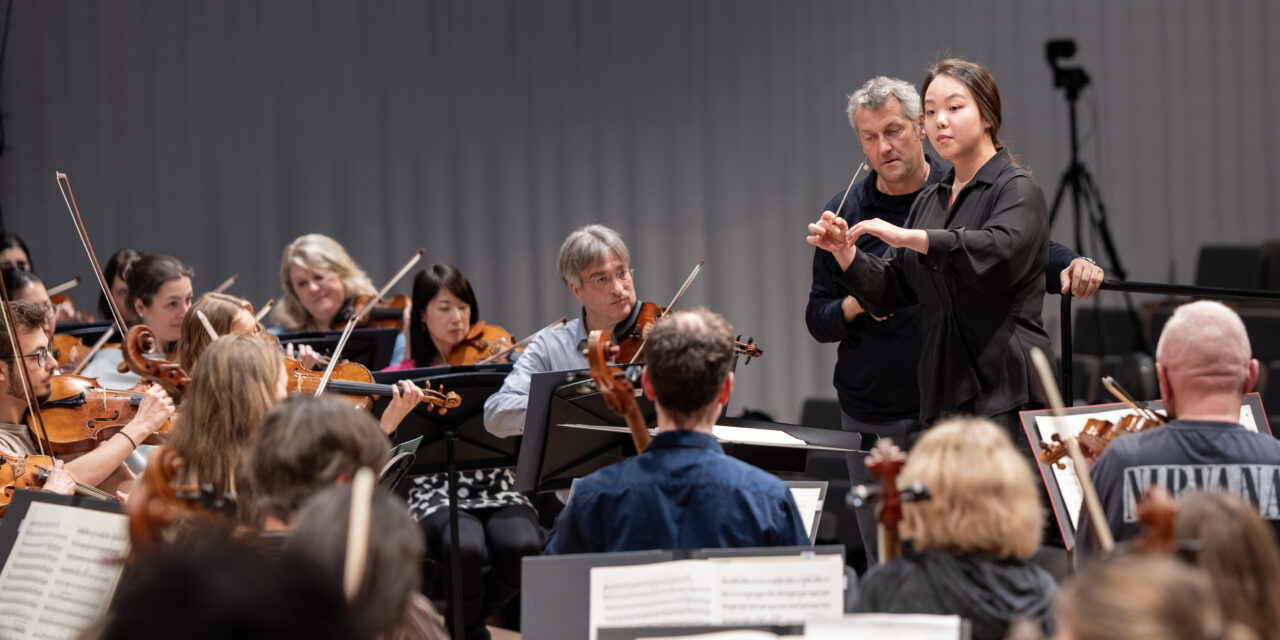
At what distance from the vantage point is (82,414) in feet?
9.55

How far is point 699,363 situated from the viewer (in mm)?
2029

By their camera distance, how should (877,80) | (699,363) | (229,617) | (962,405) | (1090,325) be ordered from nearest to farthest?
1. (229,617)
2. (699,363)
3. (962,405)
4. (877,80)
5. (1090,325)

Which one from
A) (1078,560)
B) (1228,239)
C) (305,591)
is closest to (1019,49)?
(1228,239)

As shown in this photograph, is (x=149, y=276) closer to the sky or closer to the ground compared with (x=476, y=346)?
closer to the sky

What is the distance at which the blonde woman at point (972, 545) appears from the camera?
1.59 m

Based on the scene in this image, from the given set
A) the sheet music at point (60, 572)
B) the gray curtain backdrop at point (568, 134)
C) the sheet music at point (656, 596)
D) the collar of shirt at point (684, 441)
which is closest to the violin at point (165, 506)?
the sheet music at point (60, 572)

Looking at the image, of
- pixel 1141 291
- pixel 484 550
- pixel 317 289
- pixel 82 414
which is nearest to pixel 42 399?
pixel 82 414

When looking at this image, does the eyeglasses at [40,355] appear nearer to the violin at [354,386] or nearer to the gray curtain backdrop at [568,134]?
the violin at [354,386]

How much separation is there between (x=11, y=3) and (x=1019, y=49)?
548 cm

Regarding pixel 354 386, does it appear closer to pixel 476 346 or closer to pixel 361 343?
pixel 361 343

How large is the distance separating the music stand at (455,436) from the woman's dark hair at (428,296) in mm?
690

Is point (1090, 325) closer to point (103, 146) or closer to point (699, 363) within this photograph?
point (699, 363)

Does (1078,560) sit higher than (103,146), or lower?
lower

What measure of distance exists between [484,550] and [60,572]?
1503 mm
